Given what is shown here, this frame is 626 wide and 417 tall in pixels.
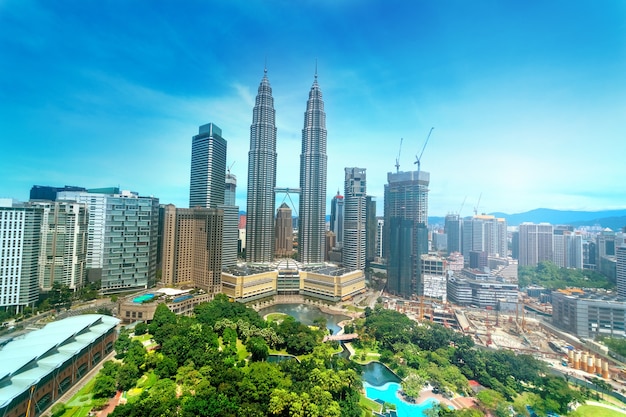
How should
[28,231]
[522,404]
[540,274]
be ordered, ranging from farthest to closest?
1. [540,274]
2. [28,231]
3. [522,404]

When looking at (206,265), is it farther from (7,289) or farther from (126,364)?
(126,364)

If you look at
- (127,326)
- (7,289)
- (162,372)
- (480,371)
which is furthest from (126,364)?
(480,371)

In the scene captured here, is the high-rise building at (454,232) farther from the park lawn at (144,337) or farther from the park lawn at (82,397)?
the park lawn at (82,397)

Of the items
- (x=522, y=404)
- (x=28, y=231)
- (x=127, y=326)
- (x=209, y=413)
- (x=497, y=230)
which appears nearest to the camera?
(x=209, y=413)

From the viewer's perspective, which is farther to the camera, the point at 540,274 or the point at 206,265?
the point at 540,274

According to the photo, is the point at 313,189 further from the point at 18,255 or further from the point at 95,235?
the point at 18,255

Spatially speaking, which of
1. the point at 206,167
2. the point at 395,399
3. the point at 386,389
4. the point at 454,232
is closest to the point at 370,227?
the point at 454,232
